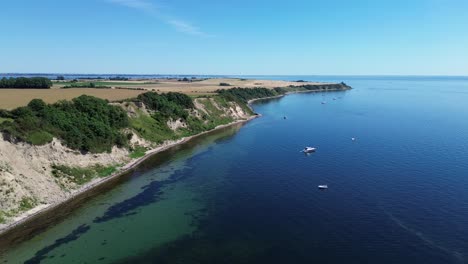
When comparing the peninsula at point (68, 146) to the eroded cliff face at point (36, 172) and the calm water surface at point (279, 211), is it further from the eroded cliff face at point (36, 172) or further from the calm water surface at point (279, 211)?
the calm water surface at point (279, 211)

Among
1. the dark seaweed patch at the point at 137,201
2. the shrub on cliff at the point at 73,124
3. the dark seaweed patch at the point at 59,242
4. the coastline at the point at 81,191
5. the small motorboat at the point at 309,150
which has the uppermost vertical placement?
the shrub on cliff at the point at 73,124

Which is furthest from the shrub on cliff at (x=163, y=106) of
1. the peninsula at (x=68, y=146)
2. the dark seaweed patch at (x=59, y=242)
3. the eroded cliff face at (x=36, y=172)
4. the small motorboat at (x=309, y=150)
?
the dark seaweed patch at (x=59, y=242)

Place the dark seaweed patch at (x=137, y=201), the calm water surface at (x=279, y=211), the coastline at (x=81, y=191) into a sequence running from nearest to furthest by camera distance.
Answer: the calm water surface at (x=279, y=211)
the coastline at (x=81, y=191)
the dark seaweed patch at (x=137, y=201)

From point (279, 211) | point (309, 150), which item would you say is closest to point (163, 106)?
point (309, 150)

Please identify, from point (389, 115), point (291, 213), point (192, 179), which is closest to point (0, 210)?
point (192, 179)

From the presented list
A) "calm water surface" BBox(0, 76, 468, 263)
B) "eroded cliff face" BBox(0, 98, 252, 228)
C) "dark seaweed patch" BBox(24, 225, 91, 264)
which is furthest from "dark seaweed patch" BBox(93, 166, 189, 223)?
"eroded cliff face" BBox(0, 98, 252, 228)

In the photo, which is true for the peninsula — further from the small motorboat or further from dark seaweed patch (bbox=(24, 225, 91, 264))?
the small motorboat
